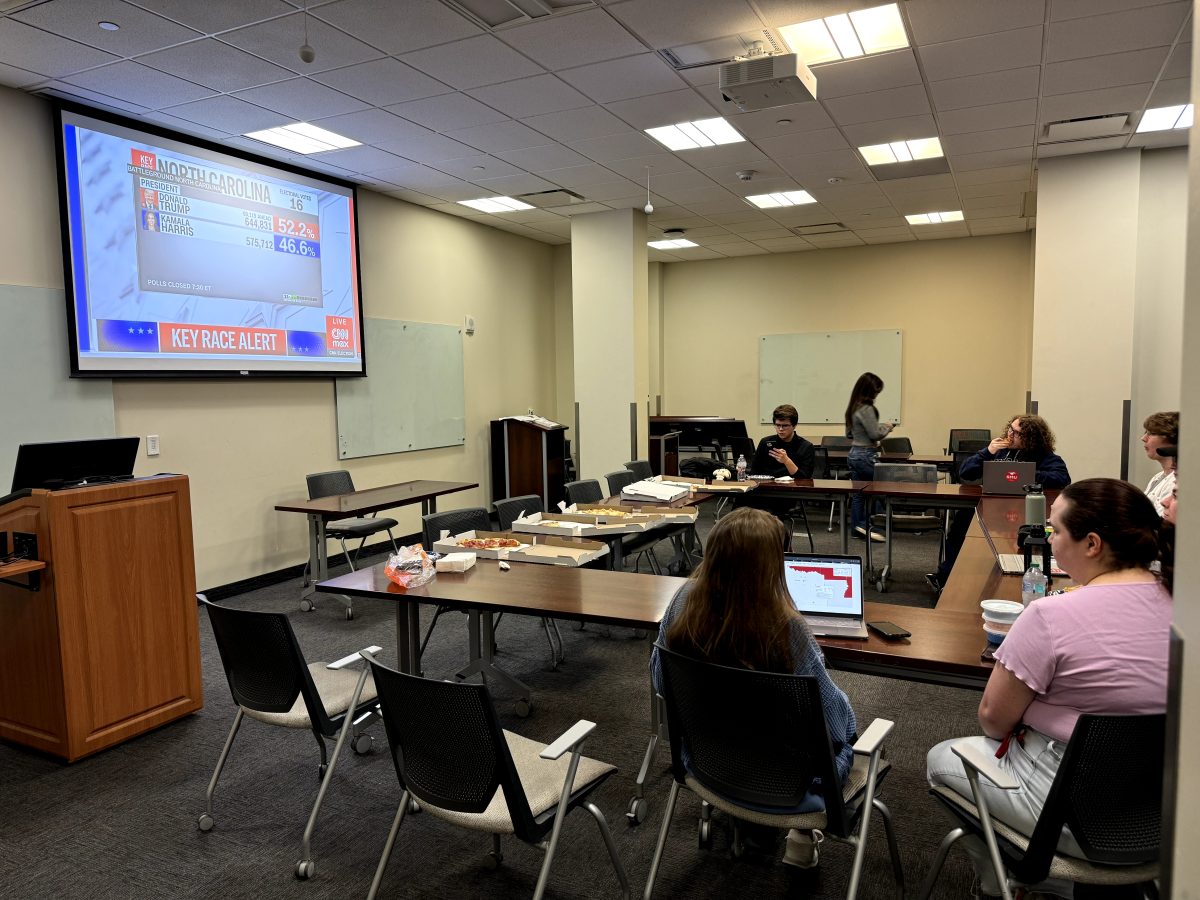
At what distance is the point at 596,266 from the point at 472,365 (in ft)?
5.54

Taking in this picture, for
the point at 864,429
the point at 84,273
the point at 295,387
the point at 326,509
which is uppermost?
the point at 84,273

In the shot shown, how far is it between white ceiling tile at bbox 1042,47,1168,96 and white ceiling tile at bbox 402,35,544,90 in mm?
2900

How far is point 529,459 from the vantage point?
842cm

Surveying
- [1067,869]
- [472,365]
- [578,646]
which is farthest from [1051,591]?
[472,365]

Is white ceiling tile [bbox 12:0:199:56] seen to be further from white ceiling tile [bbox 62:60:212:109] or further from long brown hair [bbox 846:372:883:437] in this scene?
long brown hair [bbox 846:372:883:437]

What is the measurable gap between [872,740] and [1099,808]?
46cm

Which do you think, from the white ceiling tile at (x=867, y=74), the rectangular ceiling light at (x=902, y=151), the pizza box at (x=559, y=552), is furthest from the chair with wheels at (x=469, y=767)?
the rectangular ceiling light at (x=902, y=151)

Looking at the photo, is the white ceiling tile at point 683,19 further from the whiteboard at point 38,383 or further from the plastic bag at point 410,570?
the whiteboard at point 38,383

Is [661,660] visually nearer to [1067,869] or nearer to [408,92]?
[1067,869]

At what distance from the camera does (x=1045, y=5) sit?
3.54 metres

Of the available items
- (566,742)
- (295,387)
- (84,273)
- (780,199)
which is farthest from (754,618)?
(780,199)

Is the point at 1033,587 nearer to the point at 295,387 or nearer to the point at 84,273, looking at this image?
the point at 84,273

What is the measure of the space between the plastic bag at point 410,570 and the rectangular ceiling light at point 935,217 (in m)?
6.84

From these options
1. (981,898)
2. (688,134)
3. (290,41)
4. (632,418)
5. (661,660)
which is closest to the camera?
(661,660)
